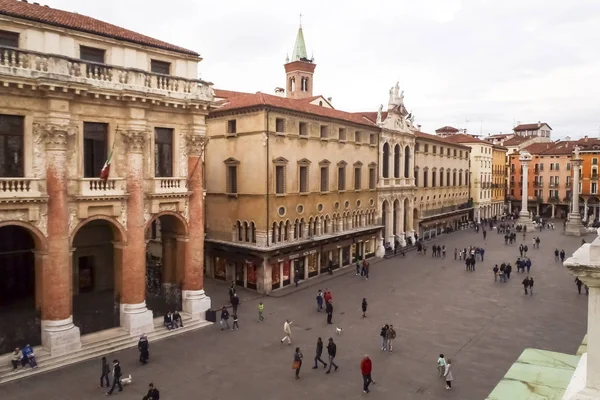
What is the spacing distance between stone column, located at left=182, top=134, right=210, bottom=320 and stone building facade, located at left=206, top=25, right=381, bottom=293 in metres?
6.86

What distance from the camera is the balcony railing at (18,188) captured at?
61.8ft

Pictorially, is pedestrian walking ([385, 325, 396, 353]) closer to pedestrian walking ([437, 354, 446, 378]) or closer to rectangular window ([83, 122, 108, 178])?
pedestrian walking ([437, 354, 446, 378])

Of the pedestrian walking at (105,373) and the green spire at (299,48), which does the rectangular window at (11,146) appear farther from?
the green spire at (299,48)

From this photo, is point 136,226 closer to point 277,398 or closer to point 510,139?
point 277,398

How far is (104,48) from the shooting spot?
22.2 metres

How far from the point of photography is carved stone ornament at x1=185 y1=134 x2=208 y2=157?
25312 millimetres

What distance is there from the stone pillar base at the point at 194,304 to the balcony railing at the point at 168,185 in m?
5.66

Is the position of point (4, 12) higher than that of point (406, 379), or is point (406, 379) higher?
point (4, 12)

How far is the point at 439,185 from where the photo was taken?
62844 millimetres

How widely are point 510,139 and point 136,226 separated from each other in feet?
324

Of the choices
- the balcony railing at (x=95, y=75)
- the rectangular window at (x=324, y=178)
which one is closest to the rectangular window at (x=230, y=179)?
the rectangular window at (x=324, y=178)

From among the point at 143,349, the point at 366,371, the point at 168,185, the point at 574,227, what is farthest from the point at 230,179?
the point at 574,227

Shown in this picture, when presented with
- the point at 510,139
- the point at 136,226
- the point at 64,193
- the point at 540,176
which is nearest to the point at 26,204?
the point at 64,193

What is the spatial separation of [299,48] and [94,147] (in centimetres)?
5958
